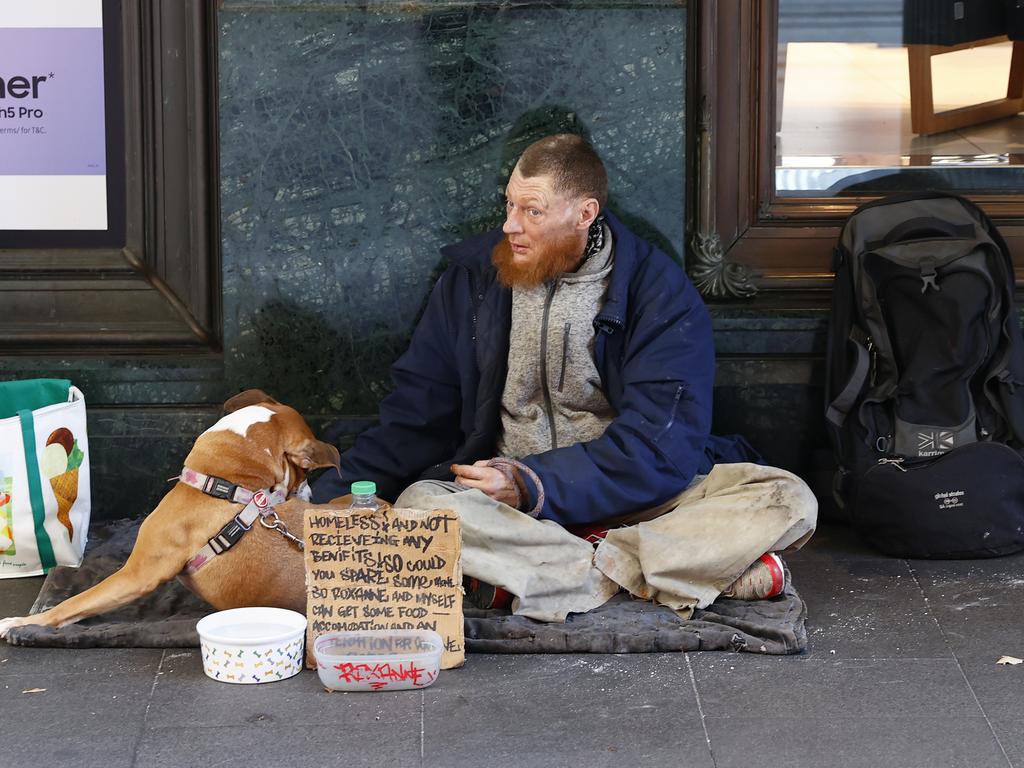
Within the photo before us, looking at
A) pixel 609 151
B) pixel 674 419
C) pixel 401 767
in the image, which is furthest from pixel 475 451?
pixel 401 767

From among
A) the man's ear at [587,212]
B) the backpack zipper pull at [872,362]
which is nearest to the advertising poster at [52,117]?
the man's ear at [587,212]

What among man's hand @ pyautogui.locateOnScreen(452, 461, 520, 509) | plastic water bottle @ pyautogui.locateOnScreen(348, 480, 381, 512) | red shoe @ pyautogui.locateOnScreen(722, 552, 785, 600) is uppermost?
plastic water bottle @ pyautogui.locateOnScreen(348, 480, 381, 512)

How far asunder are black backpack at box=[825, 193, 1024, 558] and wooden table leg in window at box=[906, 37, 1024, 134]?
18.0 inches

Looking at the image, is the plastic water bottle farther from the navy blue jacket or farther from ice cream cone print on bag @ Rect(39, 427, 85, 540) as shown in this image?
Answer: ice cream cone print on bag @ Rect(39, 427, 85, 540)

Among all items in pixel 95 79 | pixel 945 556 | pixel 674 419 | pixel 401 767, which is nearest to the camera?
pixel 401 767

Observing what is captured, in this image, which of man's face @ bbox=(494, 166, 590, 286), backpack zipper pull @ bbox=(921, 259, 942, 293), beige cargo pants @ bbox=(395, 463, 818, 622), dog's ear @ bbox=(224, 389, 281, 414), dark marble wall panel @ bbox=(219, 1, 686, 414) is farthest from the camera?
dark marble wall panel @ bbox=(219, 1, 686, 414)

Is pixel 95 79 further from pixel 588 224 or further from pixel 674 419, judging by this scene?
pixel 674 419

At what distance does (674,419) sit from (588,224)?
0.60 metres

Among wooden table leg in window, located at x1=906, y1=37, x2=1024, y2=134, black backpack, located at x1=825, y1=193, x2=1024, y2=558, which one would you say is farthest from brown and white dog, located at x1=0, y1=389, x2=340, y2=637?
wooden table leg in window, located at x1=906, y1=37, x2=1024, y2=134

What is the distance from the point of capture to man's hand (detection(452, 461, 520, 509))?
3957 millimetres

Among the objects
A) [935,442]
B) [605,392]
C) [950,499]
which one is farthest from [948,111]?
[605,392]

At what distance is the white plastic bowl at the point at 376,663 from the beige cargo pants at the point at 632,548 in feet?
1.27

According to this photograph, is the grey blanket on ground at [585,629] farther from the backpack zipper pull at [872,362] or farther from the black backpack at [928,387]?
the backpack zipper pull at [872,362]

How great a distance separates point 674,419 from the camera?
13.4 feet
